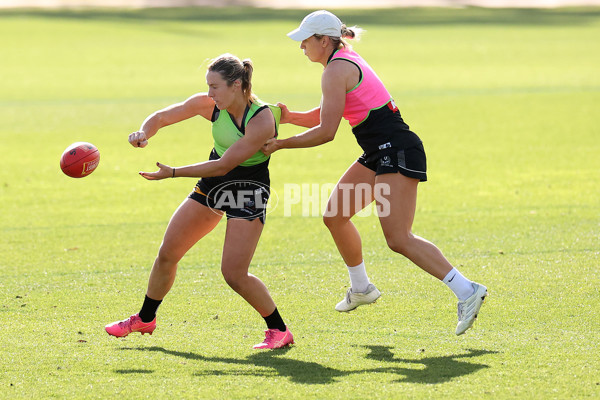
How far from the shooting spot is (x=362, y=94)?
632 centimetres

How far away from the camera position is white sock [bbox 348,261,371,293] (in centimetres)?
681

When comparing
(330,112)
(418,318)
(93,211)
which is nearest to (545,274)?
(418,318)

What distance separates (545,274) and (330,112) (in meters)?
2.74

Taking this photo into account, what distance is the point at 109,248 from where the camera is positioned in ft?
29.5

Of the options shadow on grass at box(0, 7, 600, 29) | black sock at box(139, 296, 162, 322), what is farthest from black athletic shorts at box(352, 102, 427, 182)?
shadow on grass at box(0, 7, 600, 29)

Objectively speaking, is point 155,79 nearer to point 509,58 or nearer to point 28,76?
point 28,76

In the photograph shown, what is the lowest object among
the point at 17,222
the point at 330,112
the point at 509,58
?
the point at 17,222

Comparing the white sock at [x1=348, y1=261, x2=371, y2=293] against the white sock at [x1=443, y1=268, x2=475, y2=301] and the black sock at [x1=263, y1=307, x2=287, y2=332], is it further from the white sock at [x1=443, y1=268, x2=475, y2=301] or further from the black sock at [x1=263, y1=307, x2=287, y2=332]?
the black sock at [x1=263, y1=307, x2=287, y2=332]

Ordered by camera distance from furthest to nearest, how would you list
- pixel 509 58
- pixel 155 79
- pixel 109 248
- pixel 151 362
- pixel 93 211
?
pixel 509 58
pixel 155 79
pixel 93 211
pixel 109 248
pixel 151 362

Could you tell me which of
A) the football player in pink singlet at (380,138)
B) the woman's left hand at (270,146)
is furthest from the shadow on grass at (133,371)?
the football player in pink singlet at (380,138)

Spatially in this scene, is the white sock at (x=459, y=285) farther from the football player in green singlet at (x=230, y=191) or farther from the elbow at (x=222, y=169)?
the elbow at (x=222, y=169)

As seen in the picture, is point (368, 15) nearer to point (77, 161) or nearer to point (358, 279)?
point (358, 279)

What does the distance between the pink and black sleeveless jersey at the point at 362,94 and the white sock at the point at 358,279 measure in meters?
1.25

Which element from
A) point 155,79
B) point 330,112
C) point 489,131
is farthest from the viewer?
point 155,79
